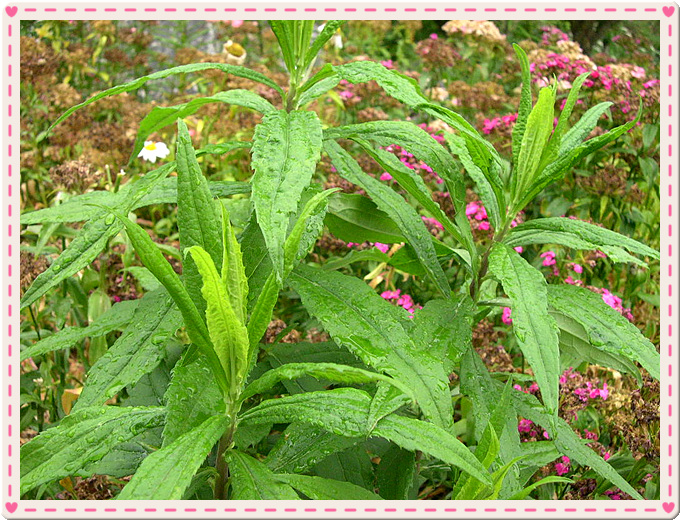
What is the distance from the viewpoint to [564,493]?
204 centimetres

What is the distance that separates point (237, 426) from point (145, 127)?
2.55 ft

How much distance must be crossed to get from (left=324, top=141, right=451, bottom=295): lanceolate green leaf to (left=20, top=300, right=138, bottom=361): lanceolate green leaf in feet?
1.91

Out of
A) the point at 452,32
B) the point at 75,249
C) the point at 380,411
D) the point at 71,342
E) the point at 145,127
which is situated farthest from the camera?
the point at 452,32

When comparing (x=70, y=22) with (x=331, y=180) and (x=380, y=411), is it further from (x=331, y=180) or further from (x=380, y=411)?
(x=380, y=411)

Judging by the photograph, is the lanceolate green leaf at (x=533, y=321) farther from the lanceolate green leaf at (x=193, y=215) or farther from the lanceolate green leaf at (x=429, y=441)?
the lanceolate green leaf at (x=193, y=215)

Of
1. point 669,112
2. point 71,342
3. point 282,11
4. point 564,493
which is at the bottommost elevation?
point 564,493

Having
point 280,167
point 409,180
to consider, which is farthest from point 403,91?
point 280,167

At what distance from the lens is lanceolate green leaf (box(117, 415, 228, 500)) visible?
1.05 metres

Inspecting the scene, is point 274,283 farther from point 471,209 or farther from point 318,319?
point 471,209

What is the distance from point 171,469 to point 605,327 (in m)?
0.86

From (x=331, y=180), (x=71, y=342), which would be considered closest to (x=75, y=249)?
(x=71, y=342)

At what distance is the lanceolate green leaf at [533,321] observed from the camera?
3.98 feet

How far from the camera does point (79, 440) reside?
47.5 inches

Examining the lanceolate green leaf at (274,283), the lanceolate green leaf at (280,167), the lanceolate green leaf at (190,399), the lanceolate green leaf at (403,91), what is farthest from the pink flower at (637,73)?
the lanceolate green leaf at (190,399)
